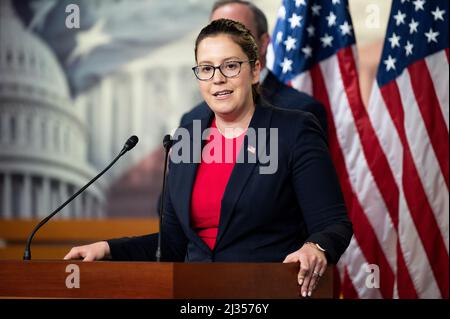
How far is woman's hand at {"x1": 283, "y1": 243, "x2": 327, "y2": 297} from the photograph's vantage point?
2164 mm

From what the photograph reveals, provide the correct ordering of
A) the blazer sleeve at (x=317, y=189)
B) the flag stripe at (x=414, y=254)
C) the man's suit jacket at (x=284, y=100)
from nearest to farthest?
the blazer sleeve at (x=317, y=189)
the man's suit jacket at (x=284, y=100)
the flag stripe at (x=414, y=254)

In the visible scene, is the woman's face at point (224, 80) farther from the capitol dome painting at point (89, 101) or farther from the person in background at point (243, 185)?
the capitol dome painting at point (89, 101)

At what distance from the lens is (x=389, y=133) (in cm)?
425

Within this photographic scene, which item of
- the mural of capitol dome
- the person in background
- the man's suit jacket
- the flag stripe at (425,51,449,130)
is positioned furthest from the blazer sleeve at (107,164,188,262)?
the mural of capitol dome

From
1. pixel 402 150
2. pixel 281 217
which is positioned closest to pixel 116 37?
pixel 402 150

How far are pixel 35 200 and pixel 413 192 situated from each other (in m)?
3.88

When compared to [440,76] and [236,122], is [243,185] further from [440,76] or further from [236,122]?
[440,76]

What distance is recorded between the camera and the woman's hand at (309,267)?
2164 mm

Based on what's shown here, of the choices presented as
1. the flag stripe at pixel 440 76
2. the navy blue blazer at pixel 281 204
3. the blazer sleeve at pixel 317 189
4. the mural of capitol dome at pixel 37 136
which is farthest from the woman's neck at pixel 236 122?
the mural of capitol dome at pixel 37 136

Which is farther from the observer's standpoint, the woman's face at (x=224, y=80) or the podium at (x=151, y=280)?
the woman's face at (x=224, y=80)

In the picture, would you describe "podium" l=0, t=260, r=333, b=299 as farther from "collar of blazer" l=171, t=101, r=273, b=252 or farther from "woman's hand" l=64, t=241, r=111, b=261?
"collar of blazer" l=171, t=101, r=273, b=252

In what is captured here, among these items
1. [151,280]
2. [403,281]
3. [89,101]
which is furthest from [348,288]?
[89,101]

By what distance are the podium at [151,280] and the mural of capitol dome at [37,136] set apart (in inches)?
186

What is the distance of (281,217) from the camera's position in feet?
8.47
